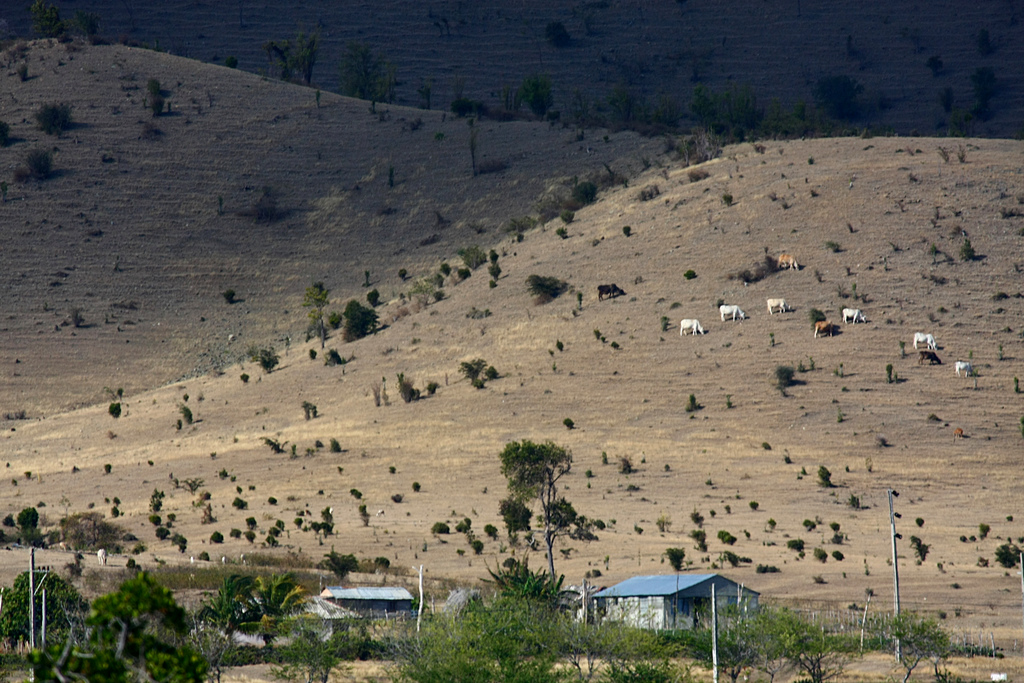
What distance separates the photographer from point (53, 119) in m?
109

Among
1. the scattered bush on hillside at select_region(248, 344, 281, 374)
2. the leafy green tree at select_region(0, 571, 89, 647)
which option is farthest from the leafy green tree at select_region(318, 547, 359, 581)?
the scattered bush on hillside at select_region(248, 344, 281, 374)

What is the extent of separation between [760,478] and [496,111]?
245 ft

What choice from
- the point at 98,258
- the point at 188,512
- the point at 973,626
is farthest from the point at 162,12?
the point at 973,626

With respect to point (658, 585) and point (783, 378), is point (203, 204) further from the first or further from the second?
point (658, 585)

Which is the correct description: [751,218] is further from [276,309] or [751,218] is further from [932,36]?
[932,36]

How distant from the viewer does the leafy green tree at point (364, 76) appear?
138 meters

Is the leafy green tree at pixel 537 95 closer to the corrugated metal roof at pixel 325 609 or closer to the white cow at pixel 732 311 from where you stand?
the white cow at pixel 732 311

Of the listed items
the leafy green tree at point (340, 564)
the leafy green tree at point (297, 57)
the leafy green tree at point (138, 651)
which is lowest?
the leafy green tree at point (340, 564)

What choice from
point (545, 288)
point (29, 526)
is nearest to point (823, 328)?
point (545, 288)

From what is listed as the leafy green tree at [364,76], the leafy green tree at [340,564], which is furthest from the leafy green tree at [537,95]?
the leafy green tree at [340,564]

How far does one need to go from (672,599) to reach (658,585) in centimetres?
119

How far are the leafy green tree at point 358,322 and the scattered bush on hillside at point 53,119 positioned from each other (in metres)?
44.3

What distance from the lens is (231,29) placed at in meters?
156

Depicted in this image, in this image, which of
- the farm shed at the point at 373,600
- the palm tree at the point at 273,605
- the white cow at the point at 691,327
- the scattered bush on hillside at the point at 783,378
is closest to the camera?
the palm tree at the point at 273,605
